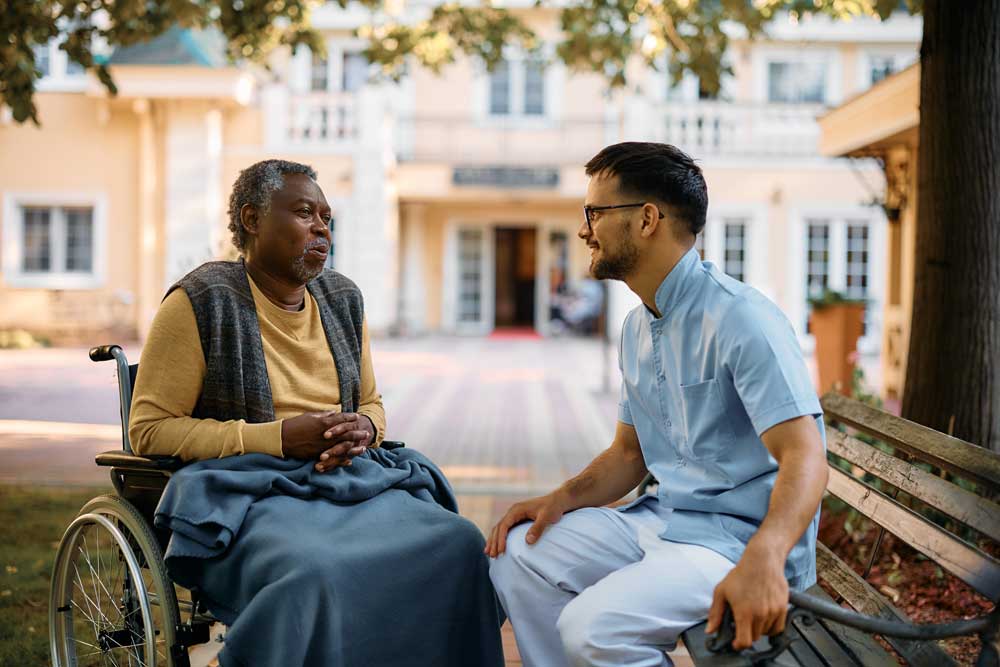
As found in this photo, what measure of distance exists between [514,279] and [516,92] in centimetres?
496

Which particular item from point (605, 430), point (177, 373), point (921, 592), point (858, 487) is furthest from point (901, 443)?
point (605, 430)

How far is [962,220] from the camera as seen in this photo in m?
4.16

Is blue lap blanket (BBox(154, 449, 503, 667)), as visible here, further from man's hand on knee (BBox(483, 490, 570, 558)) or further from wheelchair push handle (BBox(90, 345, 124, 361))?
wheelchair push handle (BBox(90, 345, 124, 361))

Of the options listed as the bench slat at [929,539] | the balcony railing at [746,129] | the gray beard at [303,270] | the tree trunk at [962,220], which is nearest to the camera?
the bench slat at [929,539]

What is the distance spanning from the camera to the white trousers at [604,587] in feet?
7.14

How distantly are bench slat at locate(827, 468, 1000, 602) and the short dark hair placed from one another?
0.92m

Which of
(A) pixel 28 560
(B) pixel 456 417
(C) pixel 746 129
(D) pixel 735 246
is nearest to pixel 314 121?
(C) pixel 746 129

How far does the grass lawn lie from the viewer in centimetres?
375

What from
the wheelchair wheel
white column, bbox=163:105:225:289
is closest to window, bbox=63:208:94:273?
white column, bbox=163:105:225:289

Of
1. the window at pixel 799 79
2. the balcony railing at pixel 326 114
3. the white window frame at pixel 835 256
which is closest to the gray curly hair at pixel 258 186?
the balcony railing at pixel 326 114

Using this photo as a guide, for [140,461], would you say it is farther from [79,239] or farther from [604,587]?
[79,239]

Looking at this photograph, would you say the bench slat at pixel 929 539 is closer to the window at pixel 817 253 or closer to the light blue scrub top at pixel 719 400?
the light blue scrub top at pixel 719 400

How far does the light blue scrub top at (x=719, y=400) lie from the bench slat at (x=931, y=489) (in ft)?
1.11

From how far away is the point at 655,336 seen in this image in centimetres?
252
